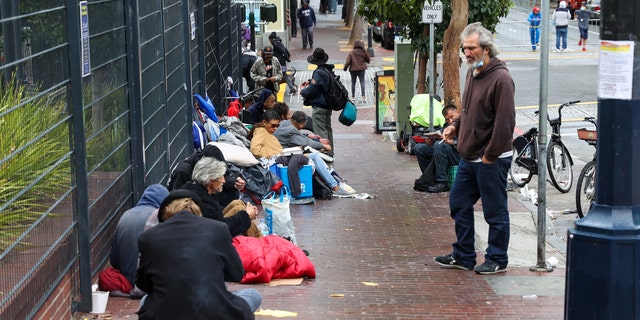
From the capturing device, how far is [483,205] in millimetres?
9203

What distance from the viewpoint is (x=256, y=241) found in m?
9.19

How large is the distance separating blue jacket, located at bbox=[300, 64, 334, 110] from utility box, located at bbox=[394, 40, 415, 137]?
3.30m

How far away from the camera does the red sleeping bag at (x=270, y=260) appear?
350 inches

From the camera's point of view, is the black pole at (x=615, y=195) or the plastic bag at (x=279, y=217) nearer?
the black pole at (x=615, y=195)

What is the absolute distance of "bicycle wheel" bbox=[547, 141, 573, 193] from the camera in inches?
583

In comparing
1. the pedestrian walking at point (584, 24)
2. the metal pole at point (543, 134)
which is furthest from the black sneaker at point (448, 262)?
the pedestrian walking at point (584, 24)

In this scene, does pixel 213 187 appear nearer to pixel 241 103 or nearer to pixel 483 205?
pixel 483 205

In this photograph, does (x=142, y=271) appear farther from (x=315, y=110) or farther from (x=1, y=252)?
(x=315, y=110)

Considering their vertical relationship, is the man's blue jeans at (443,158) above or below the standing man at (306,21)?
below

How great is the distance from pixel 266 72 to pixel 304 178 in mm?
8500

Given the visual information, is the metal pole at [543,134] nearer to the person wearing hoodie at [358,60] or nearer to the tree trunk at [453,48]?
the tree trunk at [453,48]

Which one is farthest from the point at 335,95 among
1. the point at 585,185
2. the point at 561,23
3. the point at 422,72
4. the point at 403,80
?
the point at 561,23

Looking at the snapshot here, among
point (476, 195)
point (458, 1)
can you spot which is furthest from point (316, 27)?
point (476, 195)

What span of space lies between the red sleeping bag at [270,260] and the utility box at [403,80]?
10.2 metres
